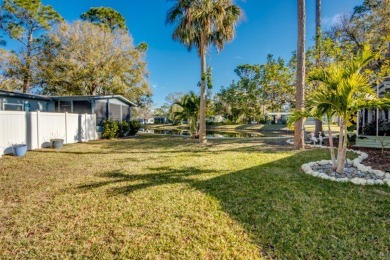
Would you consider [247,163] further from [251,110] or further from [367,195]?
[251,110]

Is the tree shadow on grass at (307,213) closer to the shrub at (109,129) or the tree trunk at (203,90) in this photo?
the tree trunk at (203,90)

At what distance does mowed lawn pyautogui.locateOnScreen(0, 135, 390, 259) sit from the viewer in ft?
7.59

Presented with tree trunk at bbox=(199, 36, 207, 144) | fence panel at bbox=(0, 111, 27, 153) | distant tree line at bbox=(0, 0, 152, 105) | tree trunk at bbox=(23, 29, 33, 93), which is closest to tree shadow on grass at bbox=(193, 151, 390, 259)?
tree trunk at bbox=(199, 36, 207, 144)

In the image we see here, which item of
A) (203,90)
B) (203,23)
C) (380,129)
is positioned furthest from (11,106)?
(380,129)

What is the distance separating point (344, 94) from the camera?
448 cm

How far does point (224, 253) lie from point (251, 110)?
35217 millimetres

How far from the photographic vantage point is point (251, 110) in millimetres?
35719

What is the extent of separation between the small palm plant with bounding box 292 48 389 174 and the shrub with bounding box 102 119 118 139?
1225 centimetres

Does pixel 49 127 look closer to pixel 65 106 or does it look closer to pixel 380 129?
pixel 65 106

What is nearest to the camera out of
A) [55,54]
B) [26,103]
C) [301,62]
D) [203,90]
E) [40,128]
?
[301,62]

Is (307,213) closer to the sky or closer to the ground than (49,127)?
closer to the ground

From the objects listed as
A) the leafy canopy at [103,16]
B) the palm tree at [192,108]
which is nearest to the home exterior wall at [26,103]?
the palm tree at [192,108]

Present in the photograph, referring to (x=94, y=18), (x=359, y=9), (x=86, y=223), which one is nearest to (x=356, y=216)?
(x=86, y=223)

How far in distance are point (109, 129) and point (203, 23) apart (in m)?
9.03
